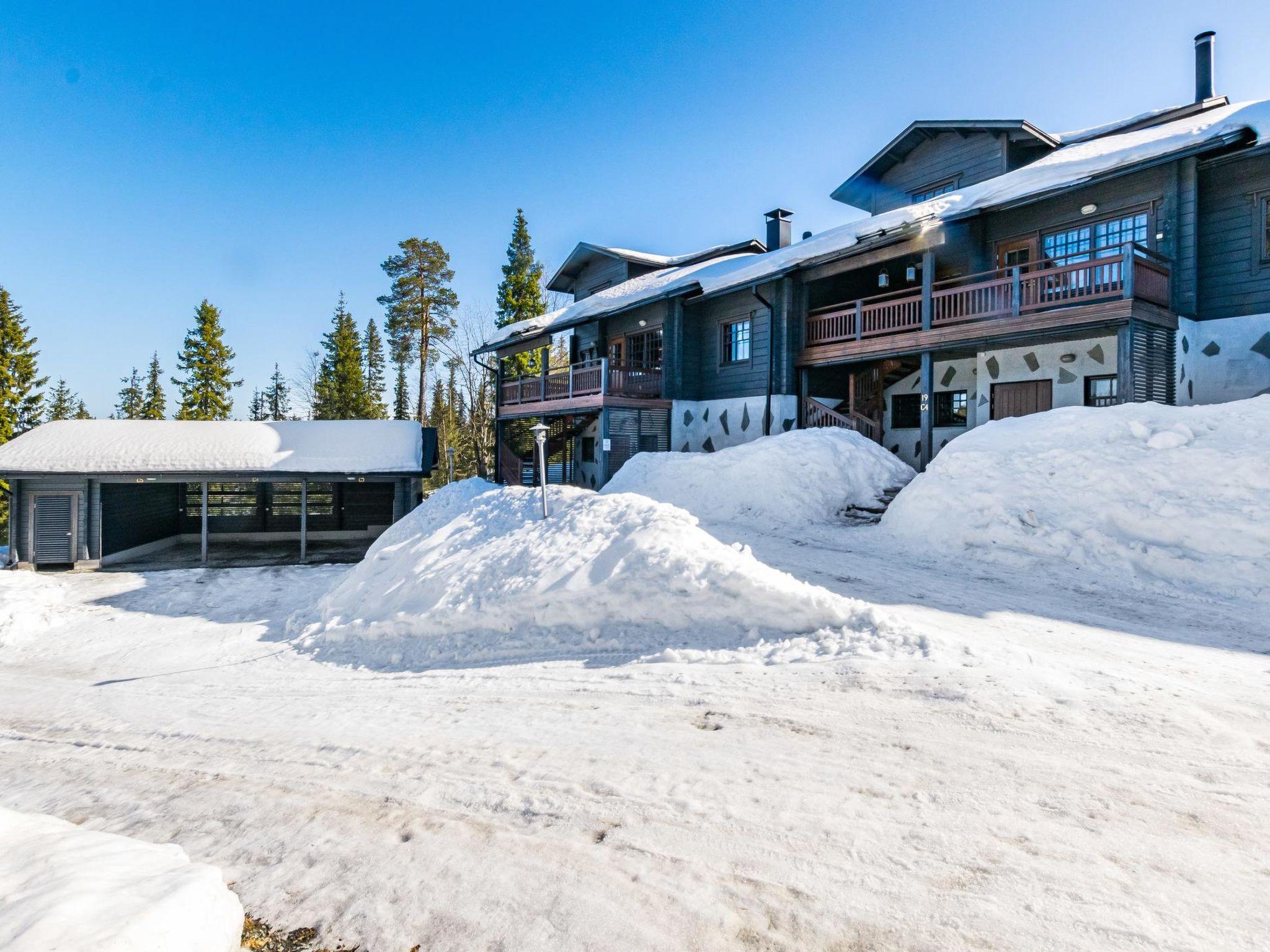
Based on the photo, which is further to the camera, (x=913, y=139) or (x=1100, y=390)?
(x=913, y=139)

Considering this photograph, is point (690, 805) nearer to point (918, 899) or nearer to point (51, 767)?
point (918, 899)

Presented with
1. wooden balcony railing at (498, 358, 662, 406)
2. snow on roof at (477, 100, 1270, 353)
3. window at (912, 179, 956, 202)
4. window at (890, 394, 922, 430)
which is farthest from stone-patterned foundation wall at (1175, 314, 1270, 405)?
wooden balcony railing at (498, 358, 662, 406)

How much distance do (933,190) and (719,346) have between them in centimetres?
796

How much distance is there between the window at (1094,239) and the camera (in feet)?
46.0

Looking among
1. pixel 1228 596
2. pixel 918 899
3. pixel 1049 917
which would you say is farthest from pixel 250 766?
pixel 1228 596

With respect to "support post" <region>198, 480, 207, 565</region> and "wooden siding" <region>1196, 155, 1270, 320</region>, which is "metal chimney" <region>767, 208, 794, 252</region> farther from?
"support post" <region>198, 480, 207, 565</region>

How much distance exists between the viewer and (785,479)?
45.4 feet

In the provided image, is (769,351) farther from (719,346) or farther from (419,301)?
(419,301)

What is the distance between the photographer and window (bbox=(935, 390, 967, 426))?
17.5m

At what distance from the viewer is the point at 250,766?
218 inches

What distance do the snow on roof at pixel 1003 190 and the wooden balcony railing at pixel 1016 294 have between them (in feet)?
5.08

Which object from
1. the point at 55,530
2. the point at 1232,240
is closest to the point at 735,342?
the point at 1232,240

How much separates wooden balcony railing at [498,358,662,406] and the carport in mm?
4292

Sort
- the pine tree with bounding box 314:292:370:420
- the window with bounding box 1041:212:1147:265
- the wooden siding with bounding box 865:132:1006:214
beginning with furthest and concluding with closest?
the pine tree with bounding box 314:292:370:420 → the wooden siding with bounding box 865:132:1006:214 → the window with bounding box 1041:212:1147:265
